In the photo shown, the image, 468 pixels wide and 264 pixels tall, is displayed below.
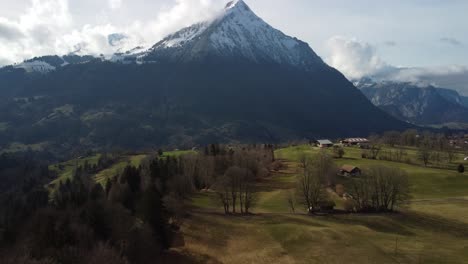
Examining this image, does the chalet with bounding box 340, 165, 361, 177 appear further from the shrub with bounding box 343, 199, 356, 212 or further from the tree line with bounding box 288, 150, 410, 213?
the shrub with bounding box 343, 199, 356, 212

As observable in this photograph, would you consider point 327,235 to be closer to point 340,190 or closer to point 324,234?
point 324,234

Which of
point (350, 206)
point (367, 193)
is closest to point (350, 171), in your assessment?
point (367, 193)

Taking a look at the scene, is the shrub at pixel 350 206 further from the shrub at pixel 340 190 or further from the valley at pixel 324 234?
the shrub at pixel 340 190

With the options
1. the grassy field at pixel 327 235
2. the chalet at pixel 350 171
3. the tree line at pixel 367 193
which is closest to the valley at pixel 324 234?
the grassy field at pixel 327 235

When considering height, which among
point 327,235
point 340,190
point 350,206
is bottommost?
point 327,235

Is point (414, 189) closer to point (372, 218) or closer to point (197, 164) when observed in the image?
point (372, 218)

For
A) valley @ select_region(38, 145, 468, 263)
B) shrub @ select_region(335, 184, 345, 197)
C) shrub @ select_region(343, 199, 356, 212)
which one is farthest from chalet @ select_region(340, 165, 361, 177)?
shrub @ select_region(343, 199, 356, 212)

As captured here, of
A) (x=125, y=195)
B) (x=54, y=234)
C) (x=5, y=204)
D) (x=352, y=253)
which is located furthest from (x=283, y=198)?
(x=5, y=204)
